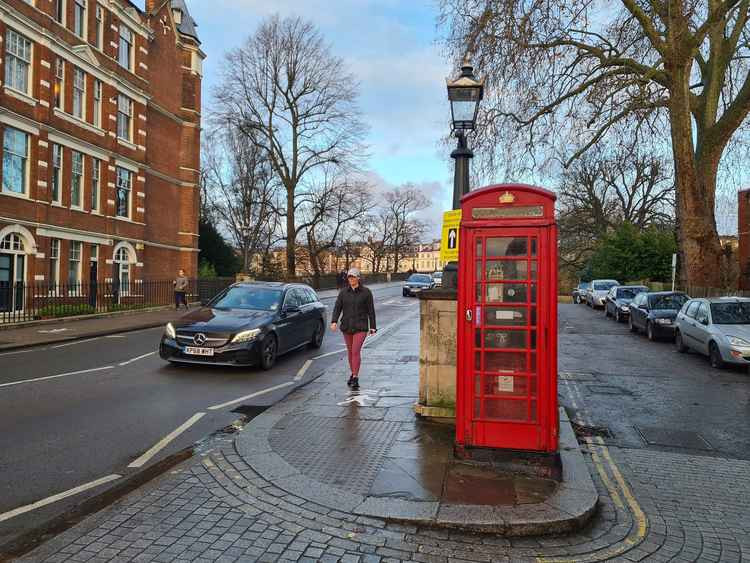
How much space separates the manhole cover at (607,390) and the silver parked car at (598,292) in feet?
79.1

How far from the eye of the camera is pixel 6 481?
4.75 m

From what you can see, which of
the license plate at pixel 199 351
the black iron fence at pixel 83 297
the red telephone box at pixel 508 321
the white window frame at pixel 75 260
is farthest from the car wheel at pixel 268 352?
the white window frame at pixel 75 260

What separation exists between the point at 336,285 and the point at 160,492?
47.0 m

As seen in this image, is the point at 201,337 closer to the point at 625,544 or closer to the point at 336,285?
the point at 625,544

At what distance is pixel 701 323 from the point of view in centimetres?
1312

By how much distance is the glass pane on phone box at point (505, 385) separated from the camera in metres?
5.27

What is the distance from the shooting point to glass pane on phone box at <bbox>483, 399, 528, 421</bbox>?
529cm

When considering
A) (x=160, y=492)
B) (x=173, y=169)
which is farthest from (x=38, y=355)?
(x=173, y=169)

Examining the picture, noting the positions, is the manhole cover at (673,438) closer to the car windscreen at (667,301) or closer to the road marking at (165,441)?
the road marking at (165,441)

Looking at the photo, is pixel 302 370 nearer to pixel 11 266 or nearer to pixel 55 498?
pixel 55 498

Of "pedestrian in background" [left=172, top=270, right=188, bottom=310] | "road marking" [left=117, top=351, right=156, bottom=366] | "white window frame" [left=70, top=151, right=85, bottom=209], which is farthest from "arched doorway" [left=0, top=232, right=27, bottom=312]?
"road marking" [left=117, top=351, right=156, bottom=366]

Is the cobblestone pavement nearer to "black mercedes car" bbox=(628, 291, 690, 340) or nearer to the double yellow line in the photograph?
the double yellow line

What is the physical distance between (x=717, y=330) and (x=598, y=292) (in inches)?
864

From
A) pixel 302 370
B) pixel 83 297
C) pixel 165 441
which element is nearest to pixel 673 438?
pixel 165 441
